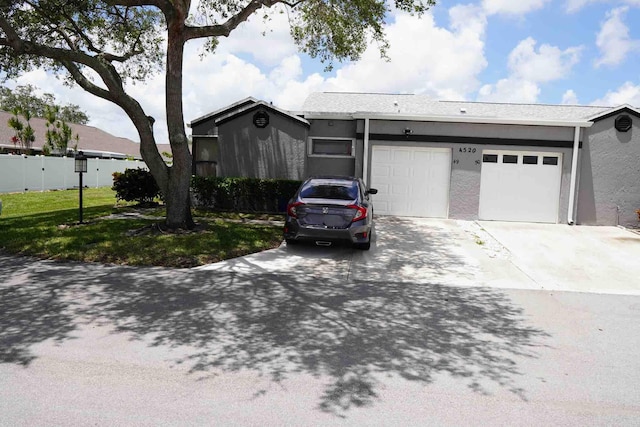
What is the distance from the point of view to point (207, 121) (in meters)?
16.9

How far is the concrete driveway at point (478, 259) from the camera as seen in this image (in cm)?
793

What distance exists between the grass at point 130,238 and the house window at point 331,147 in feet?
9.12

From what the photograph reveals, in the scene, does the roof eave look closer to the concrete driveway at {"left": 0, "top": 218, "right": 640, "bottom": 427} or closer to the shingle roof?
the shingle roof

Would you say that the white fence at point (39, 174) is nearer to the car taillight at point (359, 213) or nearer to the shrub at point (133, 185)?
the shrub at point (133, 185)

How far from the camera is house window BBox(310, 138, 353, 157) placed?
1513 centimetres

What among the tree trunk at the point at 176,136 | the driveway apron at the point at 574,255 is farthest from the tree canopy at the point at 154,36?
the driveway apron at the point at 574,255

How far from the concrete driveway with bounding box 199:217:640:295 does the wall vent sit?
10.6 ft

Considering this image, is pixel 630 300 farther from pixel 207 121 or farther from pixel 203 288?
pixel 207 121

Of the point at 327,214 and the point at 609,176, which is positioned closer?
the point at 327,214

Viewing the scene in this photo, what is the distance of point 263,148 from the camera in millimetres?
15062

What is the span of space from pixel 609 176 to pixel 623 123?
1.59m

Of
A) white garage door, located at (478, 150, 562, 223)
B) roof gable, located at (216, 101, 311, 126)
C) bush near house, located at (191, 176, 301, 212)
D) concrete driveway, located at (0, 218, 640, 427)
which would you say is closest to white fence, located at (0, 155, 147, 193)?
bush near house, located at (191, 176, 301, 212)

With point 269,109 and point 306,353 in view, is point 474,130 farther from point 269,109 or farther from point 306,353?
point 306,353

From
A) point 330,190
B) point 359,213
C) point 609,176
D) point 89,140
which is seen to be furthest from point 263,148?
point 89,140
